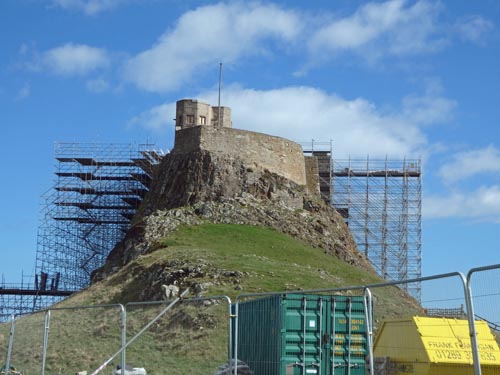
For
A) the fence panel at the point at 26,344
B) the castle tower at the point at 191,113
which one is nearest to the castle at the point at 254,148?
the castle tower at the point at 191,113

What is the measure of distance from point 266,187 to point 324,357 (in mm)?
39955

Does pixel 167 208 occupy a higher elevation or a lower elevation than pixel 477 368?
higher

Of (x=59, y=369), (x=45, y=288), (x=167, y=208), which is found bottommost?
(x=59, y=369)

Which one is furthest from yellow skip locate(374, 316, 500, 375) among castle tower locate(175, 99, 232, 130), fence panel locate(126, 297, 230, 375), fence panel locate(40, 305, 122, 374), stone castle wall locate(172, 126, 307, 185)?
castle tower locate(175, 99, 232, 130)

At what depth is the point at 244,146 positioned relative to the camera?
5691 cm

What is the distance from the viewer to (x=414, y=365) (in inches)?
531

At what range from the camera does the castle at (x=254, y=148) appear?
56.2 m

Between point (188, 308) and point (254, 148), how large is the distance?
25.6m

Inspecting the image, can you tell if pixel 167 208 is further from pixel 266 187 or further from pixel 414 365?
pixel 414 365

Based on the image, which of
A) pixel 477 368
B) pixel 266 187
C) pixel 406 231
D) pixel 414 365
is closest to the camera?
pixel 477 368

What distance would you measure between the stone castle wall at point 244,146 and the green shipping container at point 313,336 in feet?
130

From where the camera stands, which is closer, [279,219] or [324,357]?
[324,357]

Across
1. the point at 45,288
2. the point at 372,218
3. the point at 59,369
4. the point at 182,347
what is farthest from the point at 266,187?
the point at 59,369

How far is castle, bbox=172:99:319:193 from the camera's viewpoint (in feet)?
184
